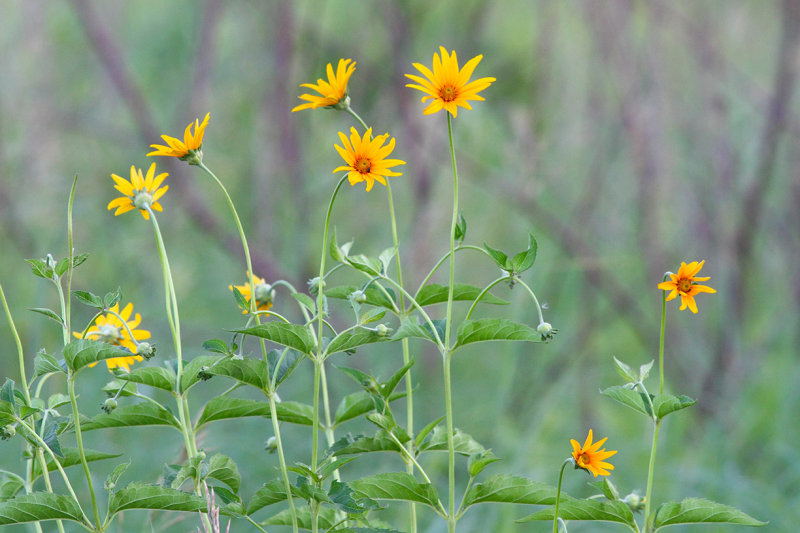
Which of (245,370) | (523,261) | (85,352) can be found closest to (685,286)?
(523,261)

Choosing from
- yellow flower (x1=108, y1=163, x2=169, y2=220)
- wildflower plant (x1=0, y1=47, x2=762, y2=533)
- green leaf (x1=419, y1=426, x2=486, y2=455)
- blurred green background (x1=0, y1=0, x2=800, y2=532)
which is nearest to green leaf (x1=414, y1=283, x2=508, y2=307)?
wildflower plant (x1=0, y1=47, x2=762, y2=533)

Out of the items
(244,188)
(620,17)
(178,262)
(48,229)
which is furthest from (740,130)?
(48,229)

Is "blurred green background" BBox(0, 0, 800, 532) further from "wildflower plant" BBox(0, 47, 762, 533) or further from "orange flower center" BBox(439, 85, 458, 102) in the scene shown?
"orange flower center" BBox(439, 85, 458, 102)

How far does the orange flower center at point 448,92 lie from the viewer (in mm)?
604

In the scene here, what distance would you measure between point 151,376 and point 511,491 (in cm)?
28

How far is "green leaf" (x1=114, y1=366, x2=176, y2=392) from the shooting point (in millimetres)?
580

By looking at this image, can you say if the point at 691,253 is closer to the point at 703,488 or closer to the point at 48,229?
the point at 703,488

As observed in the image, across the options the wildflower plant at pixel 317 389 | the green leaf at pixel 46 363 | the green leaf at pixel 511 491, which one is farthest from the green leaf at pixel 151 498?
the green leaf at pixel 511 491

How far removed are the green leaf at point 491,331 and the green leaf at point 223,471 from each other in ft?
0.69

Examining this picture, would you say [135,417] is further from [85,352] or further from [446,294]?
[446,294]

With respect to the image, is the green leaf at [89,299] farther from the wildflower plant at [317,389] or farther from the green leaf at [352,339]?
the green leaf at [352,339]

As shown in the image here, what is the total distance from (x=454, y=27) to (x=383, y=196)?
69cm

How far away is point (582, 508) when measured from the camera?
1.94 feet

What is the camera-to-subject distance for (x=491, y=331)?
1.97ft
